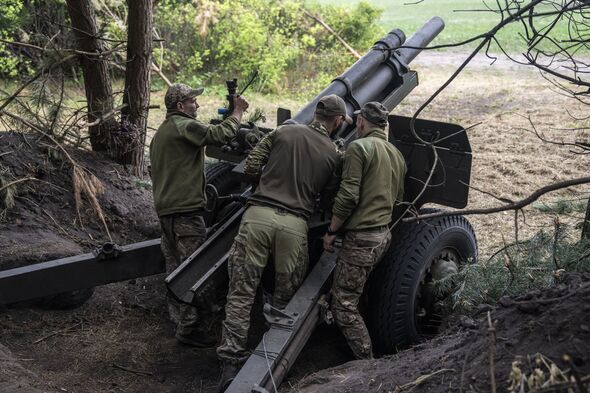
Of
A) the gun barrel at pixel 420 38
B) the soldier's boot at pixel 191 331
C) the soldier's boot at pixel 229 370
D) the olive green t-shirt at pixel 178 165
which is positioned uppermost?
the gun barrel at pixel 420 38

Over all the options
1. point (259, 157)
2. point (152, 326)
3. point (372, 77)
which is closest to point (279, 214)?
point (259, 157)

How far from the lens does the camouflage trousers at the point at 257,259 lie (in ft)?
16.6

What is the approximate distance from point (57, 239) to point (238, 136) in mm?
1954

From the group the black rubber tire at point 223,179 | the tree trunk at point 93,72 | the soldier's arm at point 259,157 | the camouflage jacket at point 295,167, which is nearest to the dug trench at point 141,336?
the tree trunk at point 93,72

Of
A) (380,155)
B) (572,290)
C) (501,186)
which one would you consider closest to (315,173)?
(380,155)

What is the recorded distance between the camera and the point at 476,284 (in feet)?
17.5

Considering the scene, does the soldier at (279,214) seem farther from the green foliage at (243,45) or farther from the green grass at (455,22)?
the green grass at (455,22)

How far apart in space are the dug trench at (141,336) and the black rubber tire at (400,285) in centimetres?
29

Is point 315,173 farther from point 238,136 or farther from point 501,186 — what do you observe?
point 501,186

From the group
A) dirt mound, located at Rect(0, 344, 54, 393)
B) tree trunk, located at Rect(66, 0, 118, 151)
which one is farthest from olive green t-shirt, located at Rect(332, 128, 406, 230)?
tree trunk, located at Rect(66, 0, 118, 151)

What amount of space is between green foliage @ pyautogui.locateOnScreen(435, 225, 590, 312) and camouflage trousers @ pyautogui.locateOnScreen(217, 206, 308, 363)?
1180 millimetres

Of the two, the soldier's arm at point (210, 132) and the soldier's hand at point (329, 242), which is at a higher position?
the soldier's arm at point (210, 132)

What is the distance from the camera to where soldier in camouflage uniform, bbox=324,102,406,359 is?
16.9 feet

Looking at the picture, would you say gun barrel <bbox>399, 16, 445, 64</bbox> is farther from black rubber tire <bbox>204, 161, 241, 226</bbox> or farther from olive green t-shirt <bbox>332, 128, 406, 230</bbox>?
olive green t-shirt <bbox>332, 128, 406, 230</bbox>
